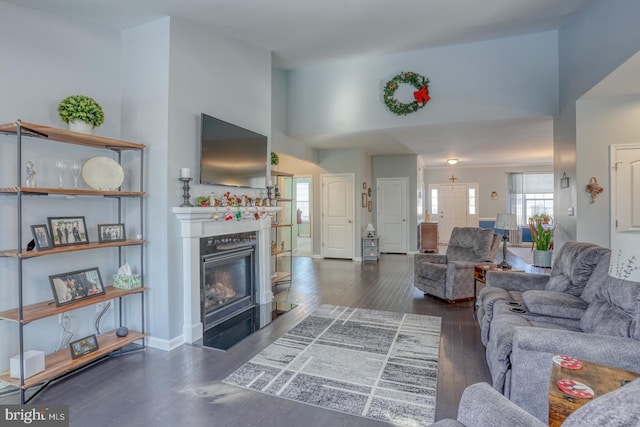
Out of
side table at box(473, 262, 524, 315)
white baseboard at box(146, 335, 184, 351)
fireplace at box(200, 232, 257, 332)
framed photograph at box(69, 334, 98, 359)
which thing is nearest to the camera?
framed photograph at box(69, 334, 98, 359)

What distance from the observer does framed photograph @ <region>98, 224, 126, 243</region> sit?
280 centimetres

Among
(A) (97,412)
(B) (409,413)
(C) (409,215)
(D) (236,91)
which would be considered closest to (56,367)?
(A) (97,412)

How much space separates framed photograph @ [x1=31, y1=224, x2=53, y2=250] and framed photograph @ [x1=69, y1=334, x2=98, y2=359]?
77cm

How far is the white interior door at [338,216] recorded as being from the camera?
7.86 m

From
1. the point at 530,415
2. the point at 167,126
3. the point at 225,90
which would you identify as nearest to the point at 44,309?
the point at 167,126

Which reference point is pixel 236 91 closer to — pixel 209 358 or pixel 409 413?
pixel 209 358

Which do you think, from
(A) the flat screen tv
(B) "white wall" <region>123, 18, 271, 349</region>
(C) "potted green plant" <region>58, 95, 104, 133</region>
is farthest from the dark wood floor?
(C) "potted green plant" <region>58, 95, 104, 133</region>

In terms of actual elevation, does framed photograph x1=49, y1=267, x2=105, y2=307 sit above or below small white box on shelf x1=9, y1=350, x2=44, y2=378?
above

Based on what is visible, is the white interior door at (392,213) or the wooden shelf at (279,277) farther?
the white interior door at (392,213)

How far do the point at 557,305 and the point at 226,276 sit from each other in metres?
3.11

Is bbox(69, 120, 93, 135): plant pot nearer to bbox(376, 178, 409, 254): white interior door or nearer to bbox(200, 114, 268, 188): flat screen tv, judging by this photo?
bbox(200, 114, 268, 188): flat screen tv

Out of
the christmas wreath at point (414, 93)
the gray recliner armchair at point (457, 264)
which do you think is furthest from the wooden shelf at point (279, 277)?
the christmas wreath at point (414, 93)

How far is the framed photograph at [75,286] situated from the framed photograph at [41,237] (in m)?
0.25

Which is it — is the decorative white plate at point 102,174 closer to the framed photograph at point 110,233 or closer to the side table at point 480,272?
the framed photograph at point 110,233
